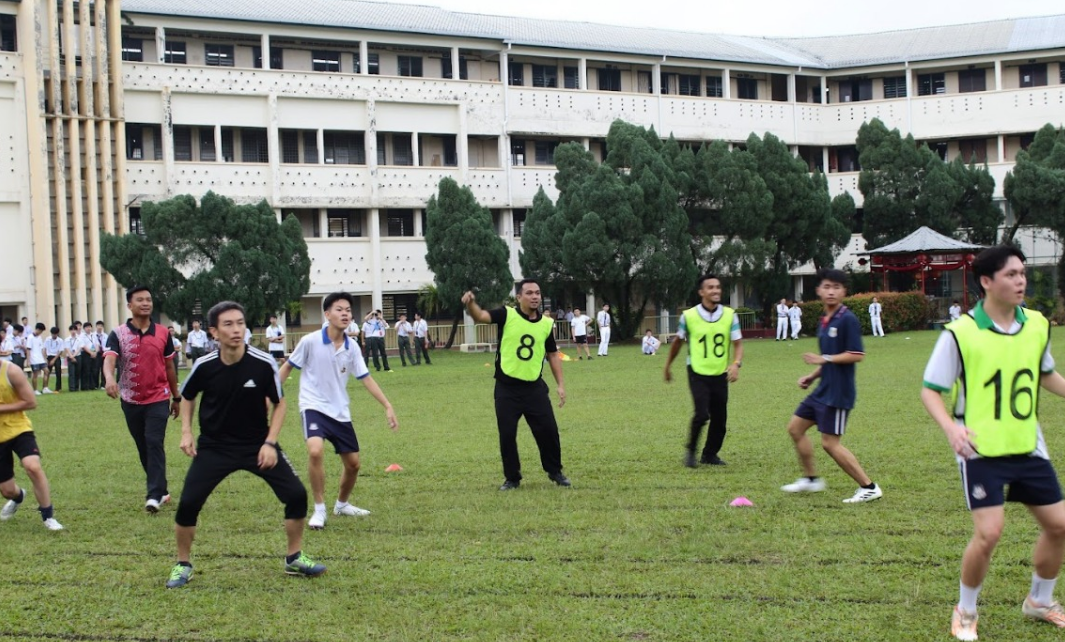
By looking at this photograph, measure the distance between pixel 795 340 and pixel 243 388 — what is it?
124 feet

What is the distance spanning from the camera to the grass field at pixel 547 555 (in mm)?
6348

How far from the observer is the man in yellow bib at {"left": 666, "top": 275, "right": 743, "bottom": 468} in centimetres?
1180

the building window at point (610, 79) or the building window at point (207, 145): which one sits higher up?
the building window at point (610, 79)

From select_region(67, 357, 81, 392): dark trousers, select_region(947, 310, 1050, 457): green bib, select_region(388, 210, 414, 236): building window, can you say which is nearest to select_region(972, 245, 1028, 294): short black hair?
select_region(947, 310, 1050, 457): green bib

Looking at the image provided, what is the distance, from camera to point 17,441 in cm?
950

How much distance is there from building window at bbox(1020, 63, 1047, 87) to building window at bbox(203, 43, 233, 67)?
35822mm

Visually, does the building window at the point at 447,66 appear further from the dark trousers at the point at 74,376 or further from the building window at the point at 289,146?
the dark trousers at the point at 74,376

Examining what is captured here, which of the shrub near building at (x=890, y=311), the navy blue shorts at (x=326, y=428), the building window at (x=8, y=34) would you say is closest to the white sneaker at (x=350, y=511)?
the navy blue shorts at (x=326, y=428)

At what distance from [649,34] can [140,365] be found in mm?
47794

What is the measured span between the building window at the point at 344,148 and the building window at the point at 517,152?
21.6 ft

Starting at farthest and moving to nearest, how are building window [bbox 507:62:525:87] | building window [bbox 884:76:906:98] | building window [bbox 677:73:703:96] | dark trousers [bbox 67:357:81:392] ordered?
building window [bbox 884:76:906:98], building window [bbox 677:73:703:96], building window [bbox 507:62:525:87], dark trousers [bbox 67:357:81:392]

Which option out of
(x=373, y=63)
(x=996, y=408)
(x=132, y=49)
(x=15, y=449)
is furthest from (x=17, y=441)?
(x=373, y=63)

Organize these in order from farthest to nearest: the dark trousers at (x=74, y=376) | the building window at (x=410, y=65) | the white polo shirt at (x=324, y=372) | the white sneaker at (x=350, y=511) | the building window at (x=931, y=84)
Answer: the building window at (x=931, y=84)
the building window at (x=410, y=65)
the dark trousers at (x=74, y=376)
the white sneaker at (x=350, y=511)
the white polo shirt at (x=324, y=372)

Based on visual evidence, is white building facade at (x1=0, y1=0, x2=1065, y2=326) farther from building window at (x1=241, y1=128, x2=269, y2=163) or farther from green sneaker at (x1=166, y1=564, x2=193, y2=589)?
green sneaker at (x1=166, y1=564, x2=193, y2=589)
